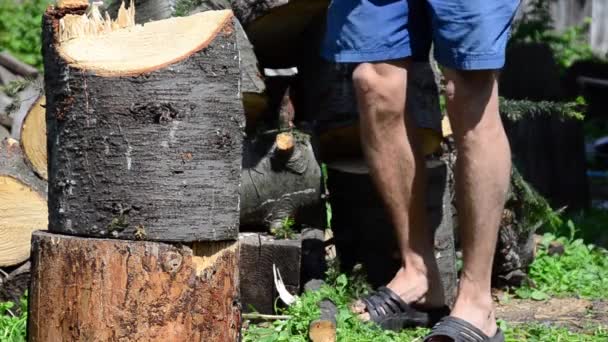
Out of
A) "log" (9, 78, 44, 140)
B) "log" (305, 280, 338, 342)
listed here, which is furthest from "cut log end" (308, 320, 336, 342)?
"log" (9, 78, 44, 140)

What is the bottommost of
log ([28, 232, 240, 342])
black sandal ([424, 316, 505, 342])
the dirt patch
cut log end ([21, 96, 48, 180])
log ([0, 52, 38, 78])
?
the dirt patch

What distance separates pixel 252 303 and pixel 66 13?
157 cm

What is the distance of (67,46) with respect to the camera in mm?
3115

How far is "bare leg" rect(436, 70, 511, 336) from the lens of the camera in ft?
12.3

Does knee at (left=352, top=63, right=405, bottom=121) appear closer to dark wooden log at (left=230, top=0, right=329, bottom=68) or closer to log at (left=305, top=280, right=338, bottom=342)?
dark wooden log at (left=230, top=0, right=329, bottom=68)

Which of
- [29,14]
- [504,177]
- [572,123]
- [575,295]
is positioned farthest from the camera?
[29,14]

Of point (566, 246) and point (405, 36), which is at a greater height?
point (405, 36)

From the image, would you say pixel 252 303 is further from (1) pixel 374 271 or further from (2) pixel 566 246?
(2) pixel 566 246

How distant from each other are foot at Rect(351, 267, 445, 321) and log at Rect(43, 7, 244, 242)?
1.26 meters

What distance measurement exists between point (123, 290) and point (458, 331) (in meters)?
1.29

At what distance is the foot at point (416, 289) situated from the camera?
423 centimetres

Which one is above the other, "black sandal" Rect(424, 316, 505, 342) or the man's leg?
the man's leg

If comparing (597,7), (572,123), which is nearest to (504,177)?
(572,123)

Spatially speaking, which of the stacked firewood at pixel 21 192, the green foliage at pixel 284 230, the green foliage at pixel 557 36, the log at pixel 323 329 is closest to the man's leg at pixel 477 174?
the log at pixel 323 329
